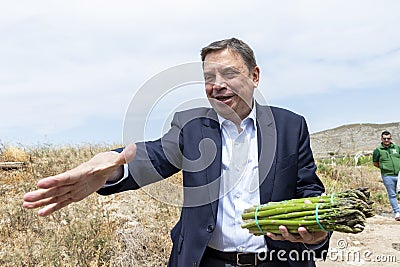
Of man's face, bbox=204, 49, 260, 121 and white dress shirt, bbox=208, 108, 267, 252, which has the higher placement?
man's face, bbox=204, 49, 260, 121

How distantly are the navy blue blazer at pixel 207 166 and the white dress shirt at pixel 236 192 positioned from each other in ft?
0.12

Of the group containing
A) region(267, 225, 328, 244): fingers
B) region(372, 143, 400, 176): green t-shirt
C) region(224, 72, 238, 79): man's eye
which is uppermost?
region(224, 72, 238, 79): man's eye

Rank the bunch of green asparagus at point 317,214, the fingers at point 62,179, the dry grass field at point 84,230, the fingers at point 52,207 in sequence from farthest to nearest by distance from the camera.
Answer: the dry grass field at point 84,230 < the bunch of green asparagus at point 317,214 < the fingers at point 52,207 < the fingers at point 62,179

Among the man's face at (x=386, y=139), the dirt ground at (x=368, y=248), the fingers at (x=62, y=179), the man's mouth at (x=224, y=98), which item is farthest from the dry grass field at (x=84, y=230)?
the man's face at (x=386, y=139)

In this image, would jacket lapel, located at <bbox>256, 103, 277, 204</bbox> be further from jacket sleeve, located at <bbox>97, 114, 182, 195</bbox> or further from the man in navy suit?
jacket sleeve, located at <bbox>97, 114, 182, 195</bbox>

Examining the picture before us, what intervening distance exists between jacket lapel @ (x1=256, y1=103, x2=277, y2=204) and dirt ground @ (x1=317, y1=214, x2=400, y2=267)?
4547 millimetres

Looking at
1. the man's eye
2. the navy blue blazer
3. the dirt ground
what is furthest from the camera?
the dirt ground

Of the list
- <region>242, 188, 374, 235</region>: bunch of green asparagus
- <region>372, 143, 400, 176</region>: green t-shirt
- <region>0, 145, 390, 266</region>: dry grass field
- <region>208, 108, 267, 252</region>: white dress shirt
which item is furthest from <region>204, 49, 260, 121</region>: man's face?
<region>372, 143, 400, 176</region>: green t-shirt

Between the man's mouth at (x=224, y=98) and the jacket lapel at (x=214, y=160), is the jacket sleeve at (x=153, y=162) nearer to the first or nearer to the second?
the jacket lapel at (x=214, y=160)

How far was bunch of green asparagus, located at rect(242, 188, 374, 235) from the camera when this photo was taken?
189cm

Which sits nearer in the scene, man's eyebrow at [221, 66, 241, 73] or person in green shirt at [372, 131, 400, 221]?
man's eyebrow at [221, 66, 241, 73]

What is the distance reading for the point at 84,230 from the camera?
6090mm

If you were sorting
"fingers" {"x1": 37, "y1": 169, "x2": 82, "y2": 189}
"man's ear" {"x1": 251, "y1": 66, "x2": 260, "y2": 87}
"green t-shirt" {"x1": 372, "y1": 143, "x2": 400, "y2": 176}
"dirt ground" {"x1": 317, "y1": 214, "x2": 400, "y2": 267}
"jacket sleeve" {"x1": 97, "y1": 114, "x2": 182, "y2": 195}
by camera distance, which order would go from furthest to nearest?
"green t-shirt" {"x1": 372, "y1": 143, "x2": 400, "y2": 176}
"dirt ground" {"x1": 317, "y1": 214, "x2": 400, "y2": 267}
"man's ear" {"x1": 251, "y1": 66, "x2": 260, "y2": 87}
"jacket sleeve" {"x1": 97, "y1": 114, "x2": 182, "y2": 195}
"fingers" {"x1": 37, "y1": 169, "x2": 82, "y2": 189}

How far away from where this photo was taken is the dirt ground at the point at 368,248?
22.1 ft
